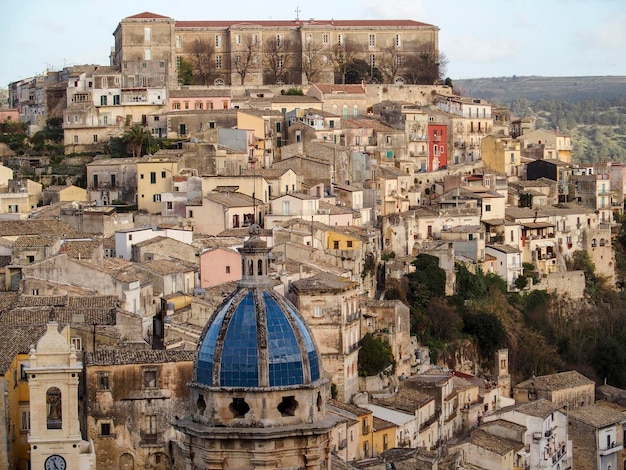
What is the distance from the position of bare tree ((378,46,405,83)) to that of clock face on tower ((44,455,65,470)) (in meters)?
49.9

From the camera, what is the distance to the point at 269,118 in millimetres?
59312

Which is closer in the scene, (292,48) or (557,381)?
(557,381)

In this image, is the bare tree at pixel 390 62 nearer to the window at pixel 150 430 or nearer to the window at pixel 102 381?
the window at pixel 150 430

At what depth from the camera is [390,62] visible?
247 ft

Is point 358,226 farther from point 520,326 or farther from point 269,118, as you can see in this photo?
point 269,118

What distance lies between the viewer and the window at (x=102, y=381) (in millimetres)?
29094

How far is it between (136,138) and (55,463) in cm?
3115

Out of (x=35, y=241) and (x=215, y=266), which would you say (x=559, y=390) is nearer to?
(x=215, y=266)

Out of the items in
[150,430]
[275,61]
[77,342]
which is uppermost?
[275,61]

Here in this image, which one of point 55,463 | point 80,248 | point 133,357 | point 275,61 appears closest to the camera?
point 55,463

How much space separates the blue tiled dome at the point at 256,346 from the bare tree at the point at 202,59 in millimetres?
59835

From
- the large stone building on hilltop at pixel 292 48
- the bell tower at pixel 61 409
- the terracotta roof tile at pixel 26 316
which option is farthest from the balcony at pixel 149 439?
the large stone building on hilltop at pixel 292 48

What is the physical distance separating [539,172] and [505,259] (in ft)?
42.1

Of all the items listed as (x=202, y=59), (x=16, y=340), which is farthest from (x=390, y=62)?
(x=16, y=340)
